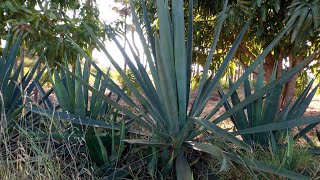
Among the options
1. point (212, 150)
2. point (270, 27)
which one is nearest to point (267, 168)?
point (212, 150)

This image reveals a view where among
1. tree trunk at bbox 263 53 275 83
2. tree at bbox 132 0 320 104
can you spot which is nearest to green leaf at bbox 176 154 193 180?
tree at bbox 132 0 320 104

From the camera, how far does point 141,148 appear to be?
224 cm

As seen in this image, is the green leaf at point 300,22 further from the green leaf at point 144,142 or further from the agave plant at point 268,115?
the green leaf at point 144,142

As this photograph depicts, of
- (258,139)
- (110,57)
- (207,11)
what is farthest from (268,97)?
(207,11)

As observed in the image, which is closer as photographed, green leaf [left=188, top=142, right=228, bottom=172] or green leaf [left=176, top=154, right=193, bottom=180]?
green leaf [left=188, top=142, right=228, bottom=172]

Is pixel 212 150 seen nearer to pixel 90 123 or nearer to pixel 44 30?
pixel 90 123

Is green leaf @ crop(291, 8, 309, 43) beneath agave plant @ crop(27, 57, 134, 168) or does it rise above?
above

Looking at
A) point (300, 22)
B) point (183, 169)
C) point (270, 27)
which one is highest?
point (270, 27)

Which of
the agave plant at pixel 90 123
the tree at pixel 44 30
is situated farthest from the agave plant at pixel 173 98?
the tree at pixel 44 30

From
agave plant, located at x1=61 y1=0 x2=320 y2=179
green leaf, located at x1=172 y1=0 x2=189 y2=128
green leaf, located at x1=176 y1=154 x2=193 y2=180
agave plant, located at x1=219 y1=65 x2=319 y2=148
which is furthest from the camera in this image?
agave plant, located at x1=219 y1=65 x2=319 y2=148

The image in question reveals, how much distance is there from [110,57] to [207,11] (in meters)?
3.68

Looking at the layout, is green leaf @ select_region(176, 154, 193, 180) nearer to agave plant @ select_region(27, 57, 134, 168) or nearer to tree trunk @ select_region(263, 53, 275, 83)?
agave plant @ select_region(27, 57, 134, 168)

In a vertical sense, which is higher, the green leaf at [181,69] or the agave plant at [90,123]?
the green leaf at [181,69]

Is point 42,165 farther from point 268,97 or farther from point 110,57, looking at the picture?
point 268,97
